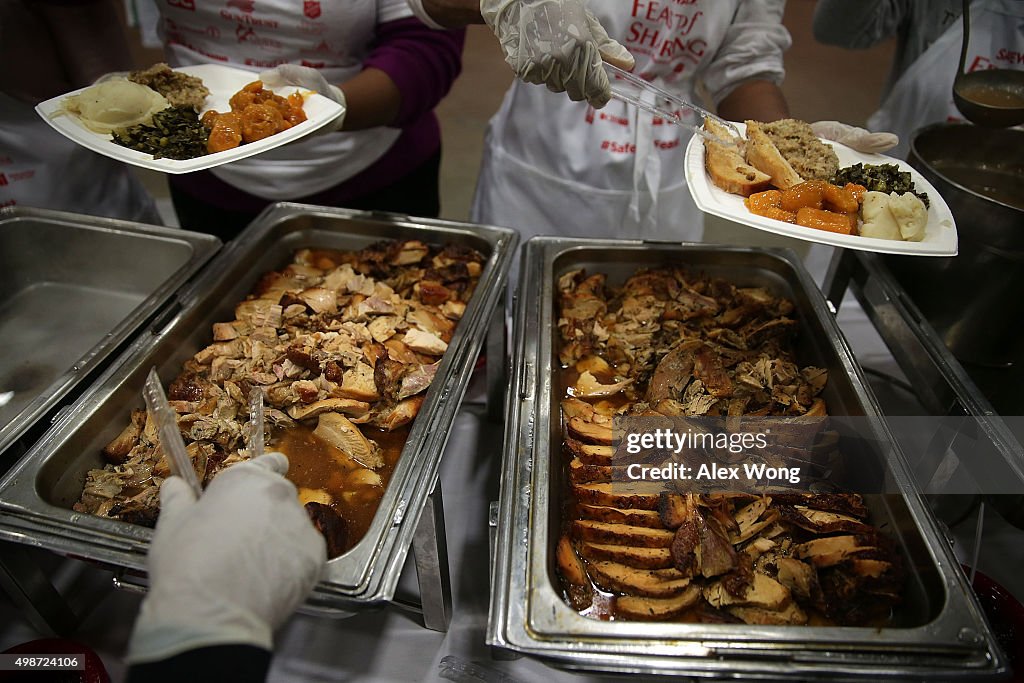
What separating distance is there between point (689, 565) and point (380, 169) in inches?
77.5

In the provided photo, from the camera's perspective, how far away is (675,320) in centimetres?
182

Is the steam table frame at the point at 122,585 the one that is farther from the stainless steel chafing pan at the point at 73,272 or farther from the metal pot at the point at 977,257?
the metal pot at the point at 977,257

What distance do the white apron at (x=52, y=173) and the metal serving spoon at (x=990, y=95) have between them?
284cm

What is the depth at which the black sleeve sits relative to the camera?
0.72m

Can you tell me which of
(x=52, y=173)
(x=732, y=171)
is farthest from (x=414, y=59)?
(x=52, y=173)

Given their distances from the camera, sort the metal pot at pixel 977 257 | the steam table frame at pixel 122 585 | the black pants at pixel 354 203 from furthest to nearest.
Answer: the black pants at pixel 354 203, the metal pot at pixel 977 257, the steam table frame at pixel 122 585

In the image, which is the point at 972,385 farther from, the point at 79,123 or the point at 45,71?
the point at 45,71

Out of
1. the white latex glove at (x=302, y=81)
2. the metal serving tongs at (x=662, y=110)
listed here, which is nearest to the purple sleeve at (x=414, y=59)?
the white latex glove at (x=302, y=81)

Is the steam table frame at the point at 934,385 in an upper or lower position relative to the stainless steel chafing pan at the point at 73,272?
upper

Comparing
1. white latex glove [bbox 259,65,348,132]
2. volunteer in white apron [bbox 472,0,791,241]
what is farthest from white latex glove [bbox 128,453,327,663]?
volunteer in white apron [bbox 472,0,791,241]

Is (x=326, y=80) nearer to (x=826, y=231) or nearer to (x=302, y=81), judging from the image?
(x=302, y=81)

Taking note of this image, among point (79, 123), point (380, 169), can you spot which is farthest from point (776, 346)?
point (79, 123)

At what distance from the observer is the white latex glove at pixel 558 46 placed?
4.74 ft

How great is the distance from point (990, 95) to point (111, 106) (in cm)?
252
